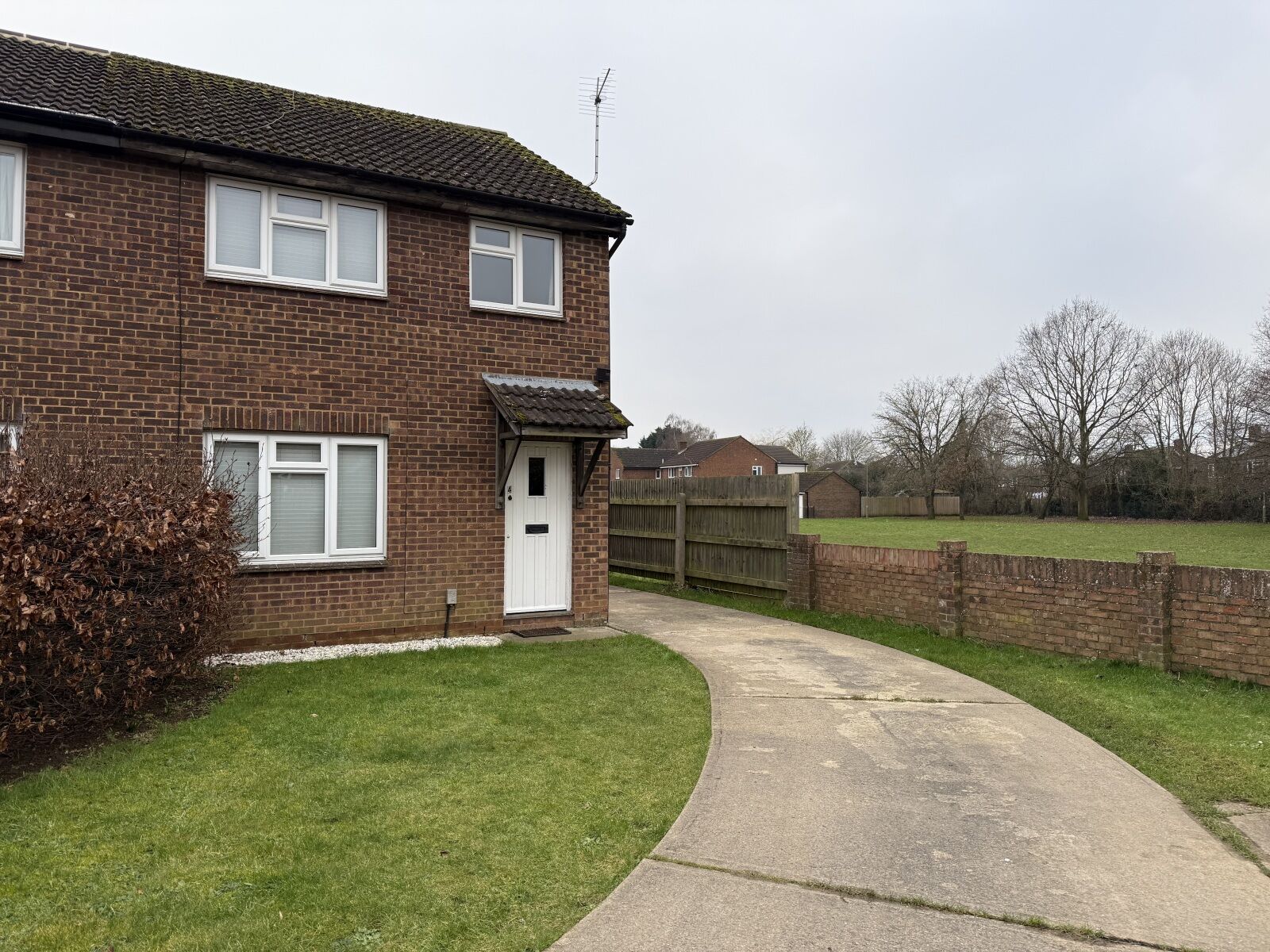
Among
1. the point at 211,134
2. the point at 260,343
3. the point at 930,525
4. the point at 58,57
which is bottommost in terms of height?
the point at 930,525

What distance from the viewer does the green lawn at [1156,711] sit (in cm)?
483

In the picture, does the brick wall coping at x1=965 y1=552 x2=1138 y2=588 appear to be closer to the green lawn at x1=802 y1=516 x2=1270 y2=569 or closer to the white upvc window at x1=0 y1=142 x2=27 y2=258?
the green lawn at x1=802 y1=516 x2=1270 y2=569

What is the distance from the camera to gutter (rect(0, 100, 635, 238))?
7637mm

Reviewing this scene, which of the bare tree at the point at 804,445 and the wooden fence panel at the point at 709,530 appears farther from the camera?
the bare tree at the point at 804,445

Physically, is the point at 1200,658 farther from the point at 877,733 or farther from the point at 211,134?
the point at 211,134

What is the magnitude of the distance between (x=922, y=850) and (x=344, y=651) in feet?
21.2

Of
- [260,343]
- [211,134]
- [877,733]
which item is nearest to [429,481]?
[260,343]

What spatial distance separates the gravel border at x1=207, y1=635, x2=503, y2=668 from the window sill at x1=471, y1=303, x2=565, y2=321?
3.77 meters

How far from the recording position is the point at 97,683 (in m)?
5.24

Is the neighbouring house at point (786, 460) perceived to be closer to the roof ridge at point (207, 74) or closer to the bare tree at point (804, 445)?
the bare tree at point (804, 445)

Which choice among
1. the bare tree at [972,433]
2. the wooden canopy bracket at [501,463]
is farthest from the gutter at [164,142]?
the bare tree at [972,433]

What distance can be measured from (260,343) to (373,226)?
6.02 feet

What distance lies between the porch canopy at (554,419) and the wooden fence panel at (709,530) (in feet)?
11.7

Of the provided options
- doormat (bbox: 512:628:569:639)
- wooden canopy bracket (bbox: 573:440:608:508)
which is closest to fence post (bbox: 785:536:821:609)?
wooden canopy bracket (bbox: 573:440:608:508)
